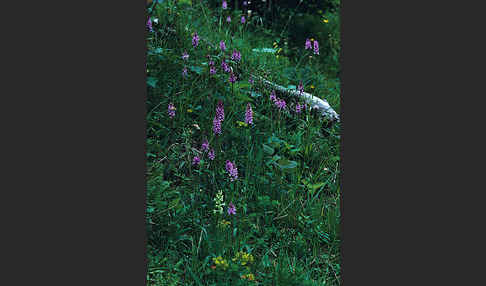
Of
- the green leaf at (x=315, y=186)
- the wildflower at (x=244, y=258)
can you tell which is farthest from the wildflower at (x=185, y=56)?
the wildflower at (x=244, y=258)

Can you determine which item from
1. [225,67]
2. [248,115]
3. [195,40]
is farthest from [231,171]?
[195,40]

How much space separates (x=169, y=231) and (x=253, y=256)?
45 cm

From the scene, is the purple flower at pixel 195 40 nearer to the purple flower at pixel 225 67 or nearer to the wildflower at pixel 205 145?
the purple flower at pixel 225 67

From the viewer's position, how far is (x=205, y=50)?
339cm

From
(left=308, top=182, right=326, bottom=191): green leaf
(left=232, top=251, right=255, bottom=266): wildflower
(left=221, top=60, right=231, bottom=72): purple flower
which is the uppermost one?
(left=221, top=60, right=231, bottom=72): purple flower

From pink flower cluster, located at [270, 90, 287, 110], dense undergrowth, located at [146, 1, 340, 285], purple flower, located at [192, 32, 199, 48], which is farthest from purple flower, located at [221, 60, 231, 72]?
pink flower cluster, located at [270, 90, 287, 110]

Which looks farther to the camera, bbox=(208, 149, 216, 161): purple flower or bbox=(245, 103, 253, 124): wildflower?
bbox=(245, 103, 253, 124): wildflower

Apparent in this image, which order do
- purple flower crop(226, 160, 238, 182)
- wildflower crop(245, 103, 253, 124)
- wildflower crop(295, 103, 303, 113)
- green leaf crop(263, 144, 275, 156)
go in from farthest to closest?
wildflower crop(295, 103, 303, 113) → green leaf crop(263, 144, 275, 156) → wildflower crop(245, 103, 253, 124) → purple flower crop(226, 160, 238, 182)

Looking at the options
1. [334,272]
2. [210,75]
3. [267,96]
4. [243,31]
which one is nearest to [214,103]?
[210,75]

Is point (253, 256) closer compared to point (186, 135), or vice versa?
point (253, 256)

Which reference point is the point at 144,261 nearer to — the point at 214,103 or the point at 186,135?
the point at 186,135

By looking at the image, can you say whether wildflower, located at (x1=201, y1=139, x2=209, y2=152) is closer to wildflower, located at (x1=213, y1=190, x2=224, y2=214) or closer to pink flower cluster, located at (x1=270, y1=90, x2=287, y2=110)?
wildflower, located at (x1=213, y1=190, x2=224, y2=214)

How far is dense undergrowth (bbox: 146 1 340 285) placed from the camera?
90.0 inches

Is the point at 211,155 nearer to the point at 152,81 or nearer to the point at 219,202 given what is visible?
the point at 219,202
